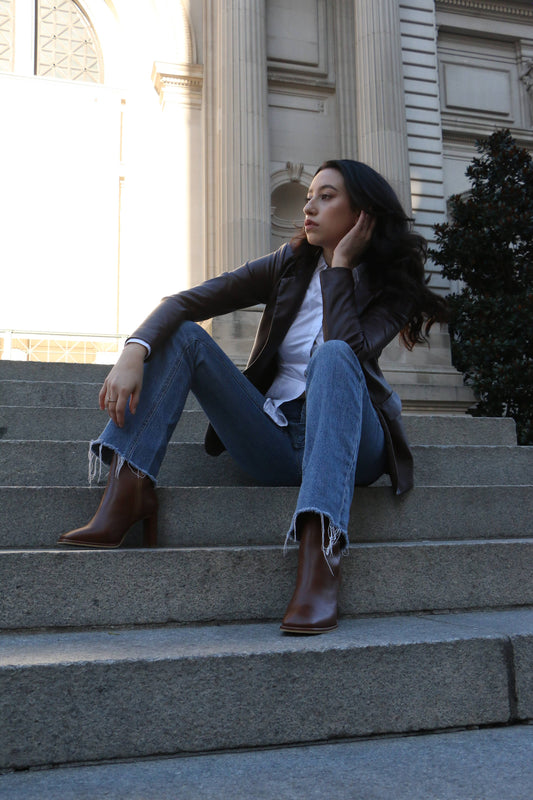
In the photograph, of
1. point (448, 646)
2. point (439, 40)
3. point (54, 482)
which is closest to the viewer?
point (448, 646)

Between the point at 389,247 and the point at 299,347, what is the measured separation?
0.46m

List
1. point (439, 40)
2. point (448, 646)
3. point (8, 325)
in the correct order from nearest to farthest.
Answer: point (448, 646)
point (8, 325)
point (439, 40)

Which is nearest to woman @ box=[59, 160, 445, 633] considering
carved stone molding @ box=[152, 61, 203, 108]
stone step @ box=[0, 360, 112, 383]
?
stone step @ box=[0, 360, 112, 383]

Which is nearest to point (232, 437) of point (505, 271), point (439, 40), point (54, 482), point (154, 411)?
point (154, 411)

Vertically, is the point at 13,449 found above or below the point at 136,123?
below

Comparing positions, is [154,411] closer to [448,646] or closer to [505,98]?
[448,646]

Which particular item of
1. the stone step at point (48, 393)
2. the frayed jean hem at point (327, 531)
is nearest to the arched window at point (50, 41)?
the stone step at point (48, 393)

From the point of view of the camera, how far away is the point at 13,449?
269 cm

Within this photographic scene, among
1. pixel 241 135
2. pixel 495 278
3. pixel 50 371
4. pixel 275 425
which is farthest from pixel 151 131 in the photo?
pixel 275 425

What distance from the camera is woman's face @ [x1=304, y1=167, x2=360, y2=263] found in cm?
250

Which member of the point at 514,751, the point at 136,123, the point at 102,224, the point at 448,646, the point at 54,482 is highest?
the point at 136,123

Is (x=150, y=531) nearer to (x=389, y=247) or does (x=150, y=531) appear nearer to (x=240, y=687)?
(x=240, y=687)

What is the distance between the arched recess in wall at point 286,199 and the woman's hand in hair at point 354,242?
663 centimetres

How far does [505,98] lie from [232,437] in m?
10.2
